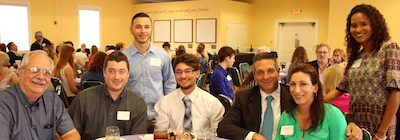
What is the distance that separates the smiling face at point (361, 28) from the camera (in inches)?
89.5

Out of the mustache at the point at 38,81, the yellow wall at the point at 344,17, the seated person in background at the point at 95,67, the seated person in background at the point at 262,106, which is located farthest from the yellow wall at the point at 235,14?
the mustache at the point at 38,81

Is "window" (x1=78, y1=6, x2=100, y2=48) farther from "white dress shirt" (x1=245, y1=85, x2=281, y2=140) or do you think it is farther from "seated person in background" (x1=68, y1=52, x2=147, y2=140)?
"white dress shirt" (x1=245, y1=85, x2=281, y2=140)

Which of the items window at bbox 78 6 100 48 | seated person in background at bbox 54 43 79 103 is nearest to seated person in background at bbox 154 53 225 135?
seated person in background at bbox 54 43 79 103

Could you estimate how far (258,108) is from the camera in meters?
2.35

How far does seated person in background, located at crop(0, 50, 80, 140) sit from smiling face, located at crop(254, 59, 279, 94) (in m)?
1.39

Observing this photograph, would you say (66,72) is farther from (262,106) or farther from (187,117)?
(262,106)

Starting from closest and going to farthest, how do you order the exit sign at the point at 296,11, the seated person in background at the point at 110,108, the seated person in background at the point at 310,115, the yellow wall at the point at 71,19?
the seated person in background at the point at 310,115 → the seated person in background at the point at 110,108 → the yellow wall at the point at 71,19 → the exit sign at the point at 296,11

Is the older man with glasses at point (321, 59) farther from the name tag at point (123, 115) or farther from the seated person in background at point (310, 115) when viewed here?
the name tag at point (123, 115)

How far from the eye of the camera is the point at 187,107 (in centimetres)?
263

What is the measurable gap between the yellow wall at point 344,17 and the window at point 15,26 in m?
10.5

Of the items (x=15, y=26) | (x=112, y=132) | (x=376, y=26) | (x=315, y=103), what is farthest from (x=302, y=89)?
(x=15, y=26)

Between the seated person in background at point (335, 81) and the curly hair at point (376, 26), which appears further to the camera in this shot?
the seated person in background at point (335, 81)

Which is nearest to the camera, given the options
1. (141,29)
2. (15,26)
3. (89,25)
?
(141,29)

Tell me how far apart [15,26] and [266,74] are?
11.7m
